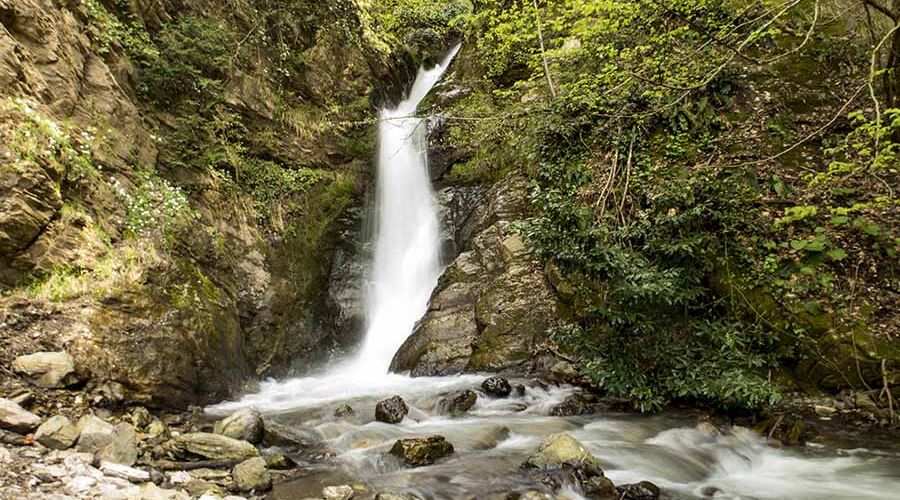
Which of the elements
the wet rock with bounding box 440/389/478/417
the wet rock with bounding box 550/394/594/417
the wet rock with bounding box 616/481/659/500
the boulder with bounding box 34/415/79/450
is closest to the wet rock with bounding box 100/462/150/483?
the boulder with bounding box 34/415/79/450

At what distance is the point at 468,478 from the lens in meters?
4.58

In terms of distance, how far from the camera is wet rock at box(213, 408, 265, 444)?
5.01m

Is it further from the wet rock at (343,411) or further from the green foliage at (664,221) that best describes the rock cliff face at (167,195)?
the green foliage at (664,221)

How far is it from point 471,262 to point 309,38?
750 cm

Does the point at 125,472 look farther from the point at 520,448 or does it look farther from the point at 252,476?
the point at 520,448

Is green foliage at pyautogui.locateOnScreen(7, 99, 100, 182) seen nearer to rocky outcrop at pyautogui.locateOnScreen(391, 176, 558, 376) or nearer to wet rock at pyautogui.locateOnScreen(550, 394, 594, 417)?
rocky outcrop at pyautogui.locateOnScreen(391, 176, 558, 376)

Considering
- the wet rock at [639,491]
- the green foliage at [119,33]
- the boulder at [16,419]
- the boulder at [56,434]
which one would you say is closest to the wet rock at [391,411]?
the wet rock at [639,491]

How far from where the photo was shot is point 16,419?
374 cm

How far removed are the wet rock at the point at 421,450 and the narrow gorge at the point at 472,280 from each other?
29 mm

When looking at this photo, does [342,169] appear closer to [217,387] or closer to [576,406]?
[217,387]

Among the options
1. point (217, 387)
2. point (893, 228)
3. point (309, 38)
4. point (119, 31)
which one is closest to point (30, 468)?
point (217, 387)

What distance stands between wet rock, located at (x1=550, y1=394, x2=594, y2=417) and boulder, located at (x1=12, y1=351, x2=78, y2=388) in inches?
219

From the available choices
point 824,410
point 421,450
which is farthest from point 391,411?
point 824,410

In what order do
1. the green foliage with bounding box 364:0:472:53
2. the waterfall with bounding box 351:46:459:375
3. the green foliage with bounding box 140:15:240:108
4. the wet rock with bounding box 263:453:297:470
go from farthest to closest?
the green foliage with bounding box 364:0:472:53 < the waterfall with bounding box 351:46:459:375 < the green foliage with bounding box 140:15:240:108 < the wet rock with bounding box 263:453:297:470
